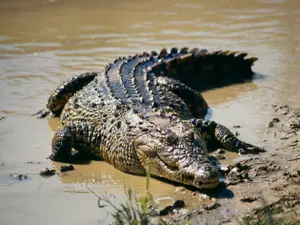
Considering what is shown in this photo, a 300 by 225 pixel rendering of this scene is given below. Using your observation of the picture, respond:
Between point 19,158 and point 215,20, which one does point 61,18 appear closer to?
point 215,20

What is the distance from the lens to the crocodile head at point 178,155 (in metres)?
4.76

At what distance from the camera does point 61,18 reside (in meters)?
13.7

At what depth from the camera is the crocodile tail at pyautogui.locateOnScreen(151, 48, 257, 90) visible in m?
8.79

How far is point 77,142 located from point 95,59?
13.7ft

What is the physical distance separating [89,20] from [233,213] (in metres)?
9.79

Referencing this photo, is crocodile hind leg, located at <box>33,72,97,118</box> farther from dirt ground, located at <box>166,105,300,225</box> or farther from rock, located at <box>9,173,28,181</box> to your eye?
dirt ground, located at <box>166,105,300,225</box>

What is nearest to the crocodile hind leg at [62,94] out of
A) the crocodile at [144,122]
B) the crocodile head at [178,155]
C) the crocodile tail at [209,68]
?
the crocodile at [144,122]

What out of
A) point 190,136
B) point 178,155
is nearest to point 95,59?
point 190,136

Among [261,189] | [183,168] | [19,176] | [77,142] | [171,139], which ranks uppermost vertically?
[171,139]

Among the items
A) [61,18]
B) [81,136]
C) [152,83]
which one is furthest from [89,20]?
[81,136]

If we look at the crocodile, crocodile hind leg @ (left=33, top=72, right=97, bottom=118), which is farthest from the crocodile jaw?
crocodile hind leg @ (left=33, top=72, right=97, bottom=118)

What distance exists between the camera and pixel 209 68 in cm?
913

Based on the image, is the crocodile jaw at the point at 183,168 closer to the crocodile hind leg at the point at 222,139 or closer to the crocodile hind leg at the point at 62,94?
the crocodile hind leg at the point at 222,139

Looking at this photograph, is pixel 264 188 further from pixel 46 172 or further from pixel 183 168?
pixel 46 172
